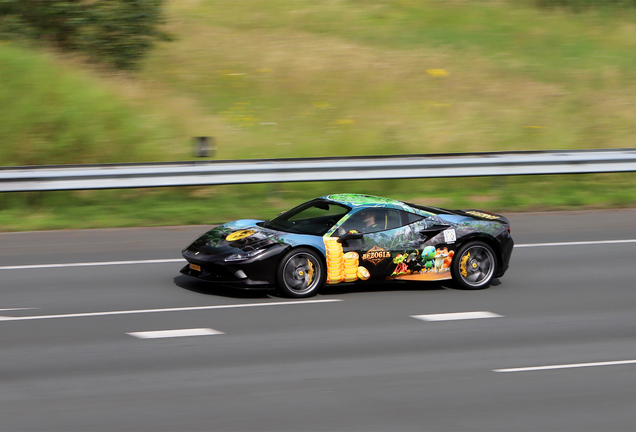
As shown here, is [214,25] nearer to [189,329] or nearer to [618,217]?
[618,217]

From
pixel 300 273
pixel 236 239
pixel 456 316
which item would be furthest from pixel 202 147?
pixel 456 316

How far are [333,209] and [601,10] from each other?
2418 centimetres

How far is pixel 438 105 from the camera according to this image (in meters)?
21.1

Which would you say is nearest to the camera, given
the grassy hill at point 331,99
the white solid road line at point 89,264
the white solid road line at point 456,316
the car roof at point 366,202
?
the white solid road line at point 456,316

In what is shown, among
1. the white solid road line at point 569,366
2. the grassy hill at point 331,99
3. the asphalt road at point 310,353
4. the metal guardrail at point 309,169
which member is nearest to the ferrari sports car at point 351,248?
the asphalt road at point 310,353

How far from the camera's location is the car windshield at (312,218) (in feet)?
30.1

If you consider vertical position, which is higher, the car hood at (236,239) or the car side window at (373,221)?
the car side window at (373,221)

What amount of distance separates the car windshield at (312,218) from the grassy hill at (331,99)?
396cm

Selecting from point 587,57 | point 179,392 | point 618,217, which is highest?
point 587,57

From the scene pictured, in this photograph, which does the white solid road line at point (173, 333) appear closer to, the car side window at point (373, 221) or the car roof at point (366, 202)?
the car side window at point (373, 221)

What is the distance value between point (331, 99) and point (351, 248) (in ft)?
40.5

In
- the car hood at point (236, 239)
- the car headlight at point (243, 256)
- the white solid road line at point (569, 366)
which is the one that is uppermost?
the car hood at point (236, 239)

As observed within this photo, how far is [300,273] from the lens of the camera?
29.3 feet

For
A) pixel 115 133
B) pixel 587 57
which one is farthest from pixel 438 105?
pixel 115 133
